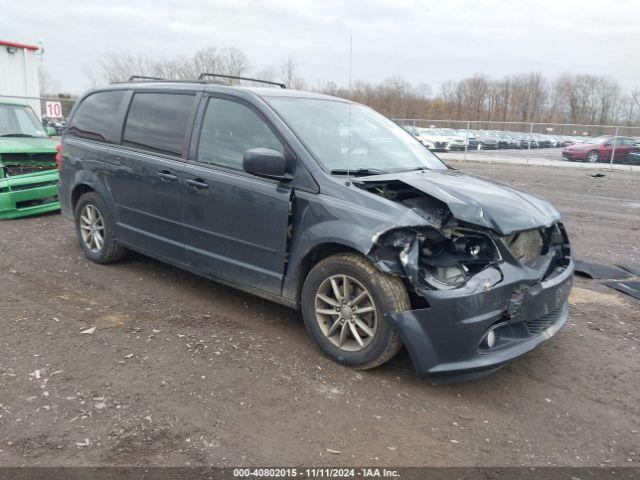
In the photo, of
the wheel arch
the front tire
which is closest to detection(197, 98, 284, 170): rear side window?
the wheel arch

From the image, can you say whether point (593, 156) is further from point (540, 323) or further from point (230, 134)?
point (230, 134)

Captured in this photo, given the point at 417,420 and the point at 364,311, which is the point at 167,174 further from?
the point at 417,420

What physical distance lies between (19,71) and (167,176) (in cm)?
1667

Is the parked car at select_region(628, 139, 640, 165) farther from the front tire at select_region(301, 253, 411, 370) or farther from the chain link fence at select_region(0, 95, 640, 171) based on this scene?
the front tire at select_region(301, 253, 411, 370)

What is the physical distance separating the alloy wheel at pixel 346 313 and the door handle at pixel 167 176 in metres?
1.76

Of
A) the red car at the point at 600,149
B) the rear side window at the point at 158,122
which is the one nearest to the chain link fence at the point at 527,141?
the red car at the point at 600,149

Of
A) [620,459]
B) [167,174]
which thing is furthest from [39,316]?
[620,459]

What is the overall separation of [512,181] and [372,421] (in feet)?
45.7

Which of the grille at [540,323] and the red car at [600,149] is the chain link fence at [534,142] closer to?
the red car at [600,149]

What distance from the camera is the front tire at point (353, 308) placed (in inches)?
133

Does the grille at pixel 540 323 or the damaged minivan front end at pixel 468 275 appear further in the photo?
the grille at pixel 540 323

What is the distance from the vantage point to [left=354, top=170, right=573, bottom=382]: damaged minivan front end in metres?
3.23

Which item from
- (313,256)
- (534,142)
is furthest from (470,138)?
(313,256)

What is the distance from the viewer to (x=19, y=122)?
923 centimetres
